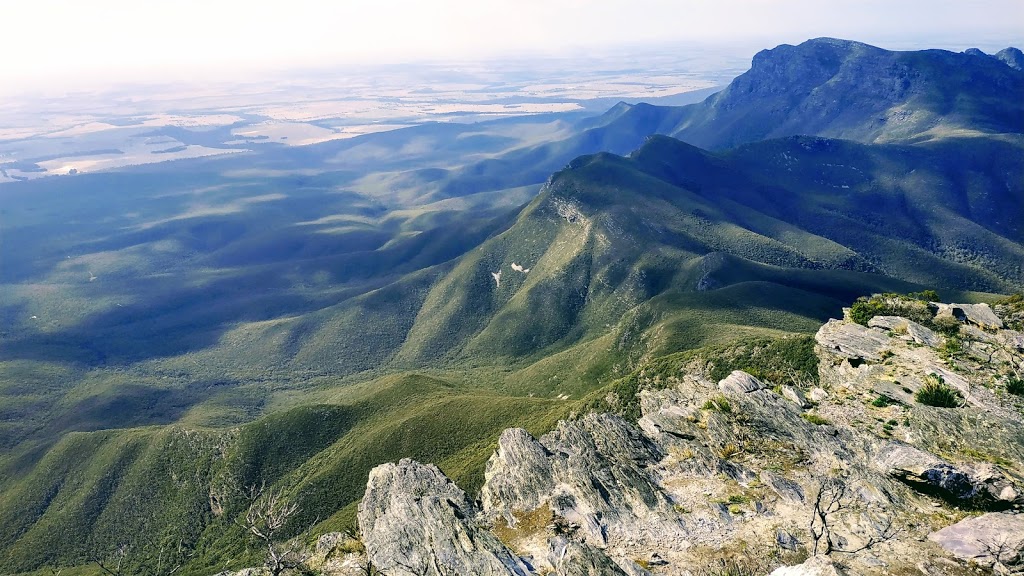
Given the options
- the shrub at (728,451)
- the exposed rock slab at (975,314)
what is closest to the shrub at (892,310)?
the exposed rock slab at (975,314)

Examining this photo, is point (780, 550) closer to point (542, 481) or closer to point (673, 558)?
point (673, 558)

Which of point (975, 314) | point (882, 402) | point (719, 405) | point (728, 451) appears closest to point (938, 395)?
point (882, 402)

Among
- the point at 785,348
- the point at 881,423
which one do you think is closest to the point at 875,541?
the point at 881,423

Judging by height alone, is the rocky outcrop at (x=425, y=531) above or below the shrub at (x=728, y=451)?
below

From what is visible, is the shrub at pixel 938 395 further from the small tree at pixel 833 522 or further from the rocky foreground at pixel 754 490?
the small tree at pixel 833 522

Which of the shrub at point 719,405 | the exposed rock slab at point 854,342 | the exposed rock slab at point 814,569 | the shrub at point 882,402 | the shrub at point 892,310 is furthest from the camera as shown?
the shrub at point 892,310

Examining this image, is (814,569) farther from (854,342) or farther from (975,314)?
(975,314)
